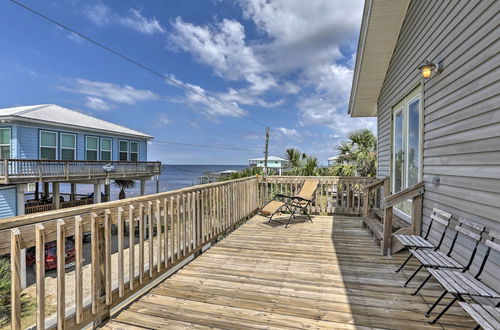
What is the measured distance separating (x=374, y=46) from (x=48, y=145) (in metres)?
14.9

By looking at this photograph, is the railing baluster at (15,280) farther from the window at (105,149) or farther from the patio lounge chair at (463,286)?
the window at (105,149)

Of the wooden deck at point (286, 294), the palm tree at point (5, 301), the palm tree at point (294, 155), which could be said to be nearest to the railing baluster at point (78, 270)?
the wooden deck at point (286, 294)

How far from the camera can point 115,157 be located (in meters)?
16.8

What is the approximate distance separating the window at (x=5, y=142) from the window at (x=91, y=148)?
3.47 m

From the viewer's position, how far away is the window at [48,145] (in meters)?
13.0

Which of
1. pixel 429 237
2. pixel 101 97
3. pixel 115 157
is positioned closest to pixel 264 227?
pixel 429 237

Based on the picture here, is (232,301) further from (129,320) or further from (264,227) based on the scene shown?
(264,227)

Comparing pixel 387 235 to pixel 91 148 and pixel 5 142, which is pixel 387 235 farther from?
pixel 91 148

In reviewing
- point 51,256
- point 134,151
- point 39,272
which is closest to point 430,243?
point 39,272

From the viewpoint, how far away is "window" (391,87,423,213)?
163 inches

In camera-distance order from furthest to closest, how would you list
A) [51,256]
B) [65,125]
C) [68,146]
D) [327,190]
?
1. [68,146]
2. [65,125]
3. [51,256]
4. [327,190]

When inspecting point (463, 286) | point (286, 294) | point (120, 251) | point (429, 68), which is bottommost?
point (286, 294)

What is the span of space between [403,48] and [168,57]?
1024 inches

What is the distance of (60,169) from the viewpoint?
40.7 ft
